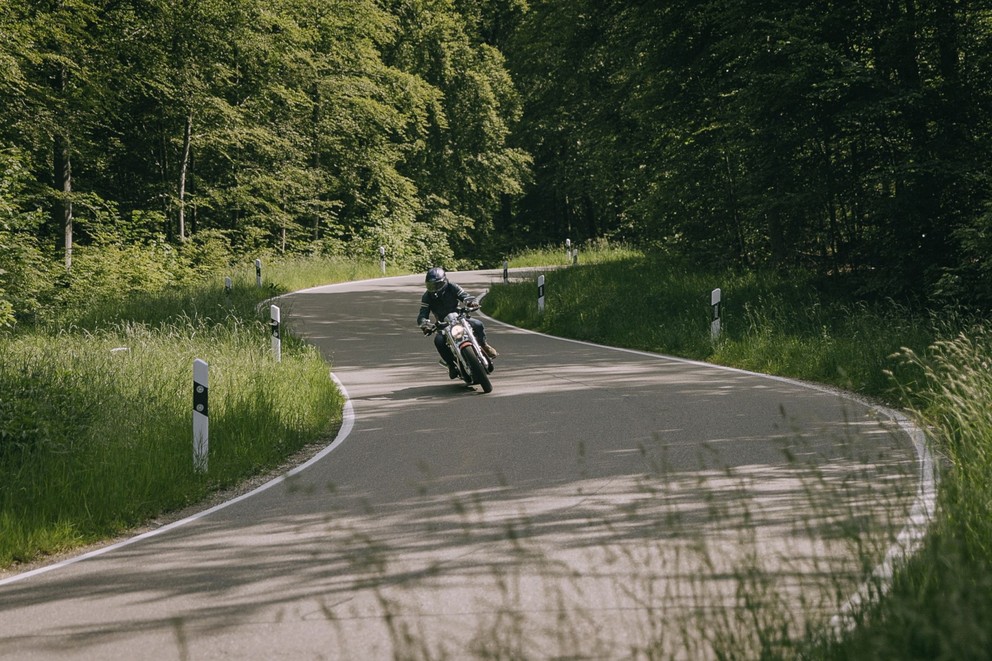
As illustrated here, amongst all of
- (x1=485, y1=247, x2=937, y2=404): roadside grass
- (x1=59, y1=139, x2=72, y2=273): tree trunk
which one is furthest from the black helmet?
(x1=59, y1=139, x2=72, y2=273): tree trunk

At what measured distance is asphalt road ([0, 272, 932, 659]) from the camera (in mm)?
4031

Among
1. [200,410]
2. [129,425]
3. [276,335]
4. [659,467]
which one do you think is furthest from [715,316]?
[129,425]

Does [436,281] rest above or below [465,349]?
above

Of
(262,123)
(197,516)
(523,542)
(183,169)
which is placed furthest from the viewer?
(262,123)

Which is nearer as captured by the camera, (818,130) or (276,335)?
(276,335)

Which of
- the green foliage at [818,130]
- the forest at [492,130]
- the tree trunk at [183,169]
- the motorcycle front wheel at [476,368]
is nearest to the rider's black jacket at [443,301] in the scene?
the motorcycle front wheel at [476,368]

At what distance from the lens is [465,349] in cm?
1287

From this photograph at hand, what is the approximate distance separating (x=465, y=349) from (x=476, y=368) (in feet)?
1.10

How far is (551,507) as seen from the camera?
22.0 ft

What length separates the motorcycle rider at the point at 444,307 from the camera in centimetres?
1351

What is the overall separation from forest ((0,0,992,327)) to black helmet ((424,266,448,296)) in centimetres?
725

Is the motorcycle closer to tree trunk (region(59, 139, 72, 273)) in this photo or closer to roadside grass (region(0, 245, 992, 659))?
roadside grass (region(0, 245, 992, 659))

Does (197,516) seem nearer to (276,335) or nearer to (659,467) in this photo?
(659,467)

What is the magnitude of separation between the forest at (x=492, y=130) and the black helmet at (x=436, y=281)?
7.25 meters
